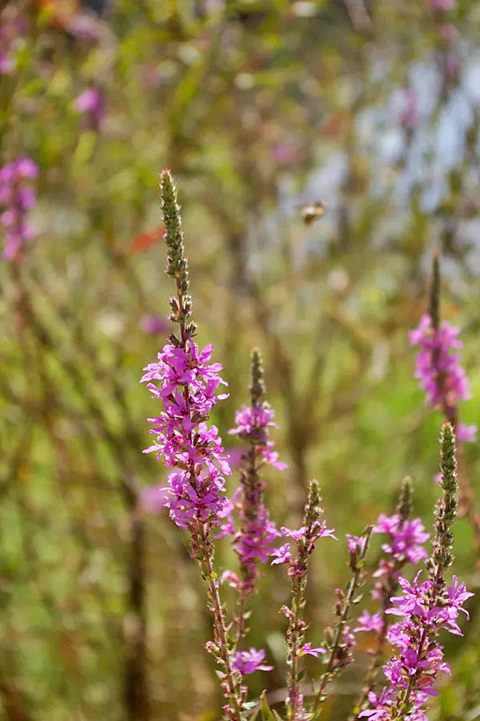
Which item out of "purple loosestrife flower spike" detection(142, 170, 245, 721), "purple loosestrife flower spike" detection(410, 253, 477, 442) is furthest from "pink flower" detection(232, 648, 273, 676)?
"purple loosestrife flower spike" detection(410, 253, 477, 442)

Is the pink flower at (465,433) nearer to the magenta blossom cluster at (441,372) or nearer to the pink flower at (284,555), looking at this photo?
the magenta blossom cluster at (441,372)

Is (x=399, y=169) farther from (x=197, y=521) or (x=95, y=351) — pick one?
(x=197, y=521)

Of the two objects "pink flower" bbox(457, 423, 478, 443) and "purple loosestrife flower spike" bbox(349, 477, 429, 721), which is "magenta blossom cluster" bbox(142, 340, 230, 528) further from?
"pink flower" bbox(457, 423, 478, 443)

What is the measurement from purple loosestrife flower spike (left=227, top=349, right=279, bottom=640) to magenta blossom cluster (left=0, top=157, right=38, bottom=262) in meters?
1.27

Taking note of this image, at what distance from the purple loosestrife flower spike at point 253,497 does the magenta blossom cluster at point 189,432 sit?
16 cm

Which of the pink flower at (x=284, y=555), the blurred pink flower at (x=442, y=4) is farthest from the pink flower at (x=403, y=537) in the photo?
the blurred pink flower at (x=442, y=4)

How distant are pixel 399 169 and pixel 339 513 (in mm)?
1266

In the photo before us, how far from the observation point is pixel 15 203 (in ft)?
7.39

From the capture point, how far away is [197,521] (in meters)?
0.93

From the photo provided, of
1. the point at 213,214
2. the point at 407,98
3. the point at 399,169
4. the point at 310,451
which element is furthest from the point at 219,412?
the point at 407,98

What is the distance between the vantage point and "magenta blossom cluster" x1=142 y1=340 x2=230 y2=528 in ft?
3.00

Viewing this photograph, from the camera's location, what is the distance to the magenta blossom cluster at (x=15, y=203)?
219cm

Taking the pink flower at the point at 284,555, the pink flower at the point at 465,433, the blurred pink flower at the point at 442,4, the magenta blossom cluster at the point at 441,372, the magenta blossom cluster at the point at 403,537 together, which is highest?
the blurred pink flower at the point at 442,4

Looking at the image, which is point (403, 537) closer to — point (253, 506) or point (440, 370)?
point (253, 506)
